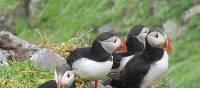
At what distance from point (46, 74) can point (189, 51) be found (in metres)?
10.4

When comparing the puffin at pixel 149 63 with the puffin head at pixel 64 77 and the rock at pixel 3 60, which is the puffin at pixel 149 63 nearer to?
the puffin head at pixel 64 77

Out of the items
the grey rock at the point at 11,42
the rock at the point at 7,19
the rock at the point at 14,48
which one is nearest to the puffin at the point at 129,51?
the rock at the point at 14,48

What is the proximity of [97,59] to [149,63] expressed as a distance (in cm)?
91

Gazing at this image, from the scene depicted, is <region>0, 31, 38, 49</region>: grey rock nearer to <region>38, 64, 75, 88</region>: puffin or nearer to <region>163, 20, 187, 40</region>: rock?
<region>38, 64, 75, 88</region>: puffin

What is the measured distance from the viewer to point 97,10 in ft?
80.6

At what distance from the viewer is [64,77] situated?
9.61m

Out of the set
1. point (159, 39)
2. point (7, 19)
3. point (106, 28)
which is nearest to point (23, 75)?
point (159, 39)

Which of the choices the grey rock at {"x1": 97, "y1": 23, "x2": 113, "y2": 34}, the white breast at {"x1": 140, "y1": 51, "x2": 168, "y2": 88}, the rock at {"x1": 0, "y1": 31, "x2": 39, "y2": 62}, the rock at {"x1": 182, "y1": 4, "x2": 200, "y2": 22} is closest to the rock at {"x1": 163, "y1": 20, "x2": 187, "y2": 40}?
the rock at {"x1": 182, "y1": 4, "x2": 200, "y2": 22}

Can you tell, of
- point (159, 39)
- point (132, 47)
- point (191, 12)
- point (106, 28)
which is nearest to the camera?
point (159, 39)

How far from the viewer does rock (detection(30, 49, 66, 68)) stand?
37.1 feet

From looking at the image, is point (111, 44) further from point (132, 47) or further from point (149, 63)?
point (132, 47)

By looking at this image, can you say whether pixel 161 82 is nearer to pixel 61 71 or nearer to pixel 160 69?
pixel 160 69

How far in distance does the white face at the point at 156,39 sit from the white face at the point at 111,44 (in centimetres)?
52

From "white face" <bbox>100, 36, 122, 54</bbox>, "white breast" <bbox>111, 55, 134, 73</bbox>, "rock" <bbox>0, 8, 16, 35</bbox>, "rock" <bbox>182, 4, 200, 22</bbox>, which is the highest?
"rock" <bbox>0, 8, 16, 35</bbox>
